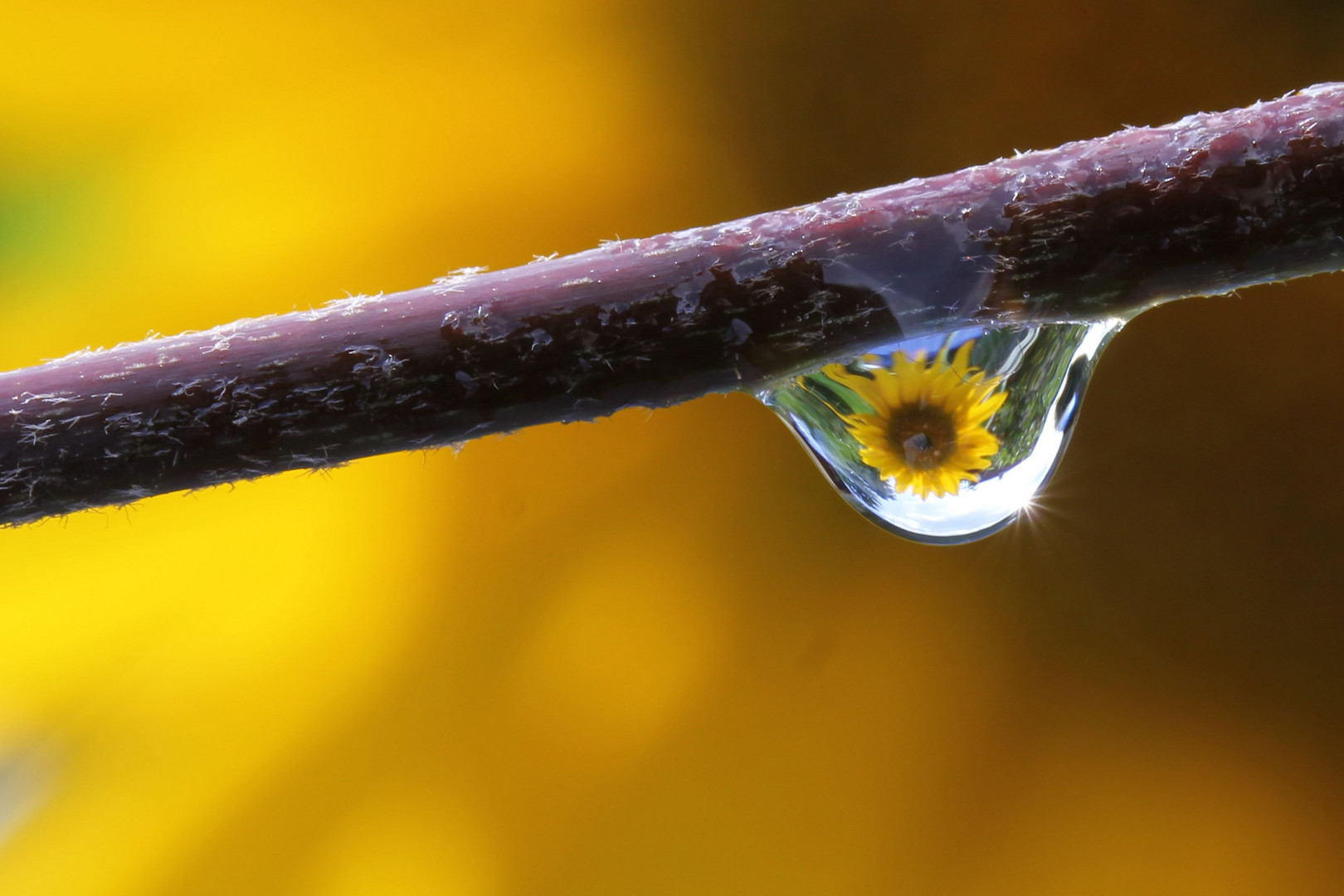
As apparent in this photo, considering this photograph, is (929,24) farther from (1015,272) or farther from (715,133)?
(1015,272)

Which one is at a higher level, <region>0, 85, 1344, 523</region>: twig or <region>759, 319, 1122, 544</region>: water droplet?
<region>759, 319, 1122, 544</region>: water droplet

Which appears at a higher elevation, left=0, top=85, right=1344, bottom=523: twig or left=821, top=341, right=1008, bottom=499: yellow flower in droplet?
left=821, top=341, right=1008, bottom=499: yellow flower in droplet

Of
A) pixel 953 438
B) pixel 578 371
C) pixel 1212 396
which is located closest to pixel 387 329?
pixel 578 371

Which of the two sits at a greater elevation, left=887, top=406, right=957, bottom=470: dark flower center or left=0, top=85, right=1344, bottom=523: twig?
left=887, top=406, right=957, bottom=470: dark flower center

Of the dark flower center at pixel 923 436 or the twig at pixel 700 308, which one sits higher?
the dark flower center at pixel 923 436
